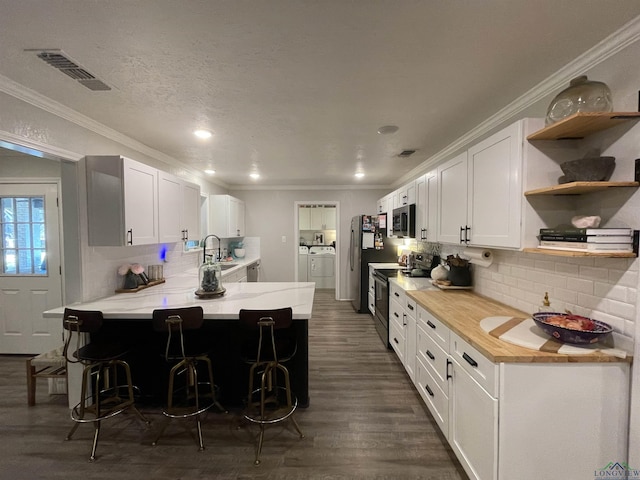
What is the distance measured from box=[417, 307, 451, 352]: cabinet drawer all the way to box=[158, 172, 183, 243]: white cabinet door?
8.78ft

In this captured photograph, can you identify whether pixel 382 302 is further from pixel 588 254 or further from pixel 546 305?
pixel 588 254

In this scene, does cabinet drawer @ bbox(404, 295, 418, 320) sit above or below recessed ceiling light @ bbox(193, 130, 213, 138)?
below

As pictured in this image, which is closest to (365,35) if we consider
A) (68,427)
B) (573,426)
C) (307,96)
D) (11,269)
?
(307,96)

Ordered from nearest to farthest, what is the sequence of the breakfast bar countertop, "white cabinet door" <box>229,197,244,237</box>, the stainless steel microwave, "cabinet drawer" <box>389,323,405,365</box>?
the breakfast bar countertop < "cabinet drawer" <box>389,323,405,365</box> < the stainless steel microwave < "white cabinet door" <box>229,197,244,237</box>

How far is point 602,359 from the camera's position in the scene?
1322 mm

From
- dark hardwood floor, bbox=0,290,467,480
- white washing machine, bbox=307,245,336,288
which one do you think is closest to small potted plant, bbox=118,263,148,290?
dark hardwood floor, bbox=0,290,467,480

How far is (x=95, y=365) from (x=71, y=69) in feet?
6.43

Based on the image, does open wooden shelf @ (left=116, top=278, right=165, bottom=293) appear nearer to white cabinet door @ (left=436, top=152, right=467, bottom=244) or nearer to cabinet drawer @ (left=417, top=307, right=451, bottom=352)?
cabinet drawer @ (left=417, top=307, right=451, bottom=352)

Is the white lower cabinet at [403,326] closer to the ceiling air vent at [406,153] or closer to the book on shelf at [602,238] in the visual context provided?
the book on shelf at [602,238]

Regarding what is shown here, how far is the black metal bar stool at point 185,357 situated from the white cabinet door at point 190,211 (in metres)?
1.56

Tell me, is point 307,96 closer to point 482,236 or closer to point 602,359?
point 482,236

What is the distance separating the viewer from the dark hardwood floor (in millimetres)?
1768

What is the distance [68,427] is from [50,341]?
1.67 meters

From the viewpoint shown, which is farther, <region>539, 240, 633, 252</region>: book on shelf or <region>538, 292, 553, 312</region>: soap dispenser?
<region>538, 292, 553, 312</region>: soap dispenser
